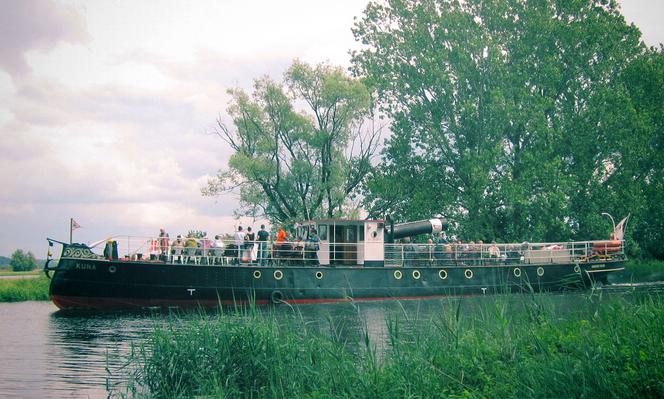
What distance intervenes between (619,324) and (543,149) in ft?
96.5

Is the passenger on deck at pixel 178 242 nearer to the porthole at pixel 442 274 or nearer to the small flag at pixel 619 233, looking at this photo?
the porthole at pixel 442 274

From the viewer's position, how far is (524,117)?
121 ft

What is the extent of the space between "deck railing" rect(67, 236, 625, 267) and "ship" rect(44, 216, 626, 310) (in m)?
0.05

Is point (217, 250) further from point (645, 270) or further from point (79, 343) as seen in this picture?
point (645, 270)

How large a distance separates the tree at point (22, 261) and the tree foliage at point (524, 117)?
41.6 meters

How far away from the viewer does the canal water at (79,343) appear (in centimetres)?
1151

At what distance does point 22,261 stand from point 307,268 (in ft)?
158

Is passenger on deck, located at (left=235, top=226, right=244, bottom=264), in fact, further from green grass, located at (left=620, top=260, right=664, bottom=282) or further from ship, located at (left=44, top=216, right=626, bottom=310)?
green grass, located at (left=620, top=260, right=664, bottom=282)

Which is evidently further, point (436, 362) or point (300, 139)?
point (300, 139)

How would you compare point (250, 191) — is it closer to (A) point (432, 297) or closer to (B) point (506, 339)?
(A) point (432, 297)

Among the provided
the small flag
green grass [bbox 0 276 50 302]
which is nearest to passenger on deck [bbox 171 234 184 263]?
green grass [bbox 0 276 50 302]

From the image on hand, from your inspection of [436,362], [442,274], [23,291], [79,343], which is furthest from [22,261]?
[436,362]

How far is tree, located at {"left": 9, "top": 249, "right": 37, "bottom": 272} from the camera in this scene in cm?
6550

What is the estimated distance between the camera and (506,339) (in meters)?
9.95
